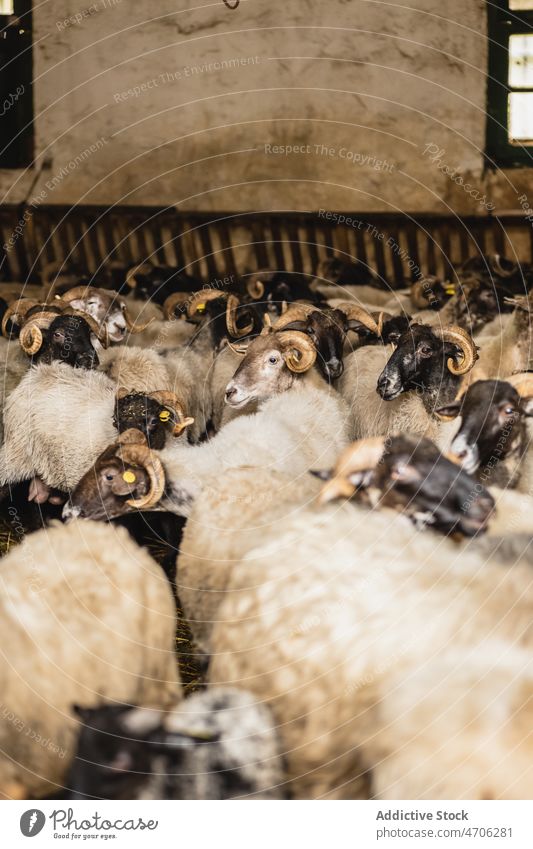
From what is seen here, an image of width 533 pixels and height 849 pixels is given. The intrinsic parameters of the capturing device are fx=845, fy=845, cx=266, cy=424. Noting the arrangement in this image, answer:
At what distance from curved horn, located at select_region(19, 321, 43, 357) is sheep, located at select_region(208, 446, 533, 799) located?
246 centimetres

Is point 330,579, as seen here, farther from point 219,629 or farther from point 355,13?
point 355,13

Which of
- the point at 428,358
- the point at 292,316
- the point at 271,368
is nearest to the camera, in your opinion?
the point at 428,358

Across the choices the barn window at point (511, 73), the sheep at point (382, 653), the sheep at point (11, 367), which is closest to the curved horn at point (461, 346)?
the sheep at point (382, 653)

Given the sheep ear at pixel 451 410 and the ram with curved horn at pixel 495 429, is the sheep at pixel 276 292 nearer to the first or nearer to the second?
the sheep ear at pixel 451 410

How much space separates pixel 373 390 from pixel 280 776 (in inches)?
106

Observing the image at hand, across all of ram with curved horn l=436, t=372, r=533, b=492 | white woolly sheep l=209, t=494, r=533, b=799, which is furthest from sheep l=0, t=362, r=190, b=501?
white woolly sheep l=209, t=494, r=533, b=799

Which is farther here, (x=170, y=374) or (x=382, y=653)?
(x=170, y=374)

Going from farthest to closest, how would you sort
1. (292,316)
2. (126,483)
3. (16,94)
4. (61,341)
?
(16,94) → (292,316) → (61,341) → (126,483)

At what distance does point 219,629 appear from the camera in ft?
9.62

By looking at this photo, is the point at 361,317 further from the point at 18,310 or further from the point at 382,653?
the point at 382,653

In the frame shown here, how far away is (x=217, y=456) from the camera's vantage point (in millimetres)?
3994

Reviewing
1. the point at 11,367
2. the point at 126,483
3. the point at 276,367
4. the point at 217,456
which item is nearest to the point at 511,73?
the point at 276,367

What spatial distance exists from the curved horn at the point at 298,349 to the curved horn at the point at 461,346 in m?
0.69

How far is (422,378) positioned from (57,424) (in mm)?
1949
